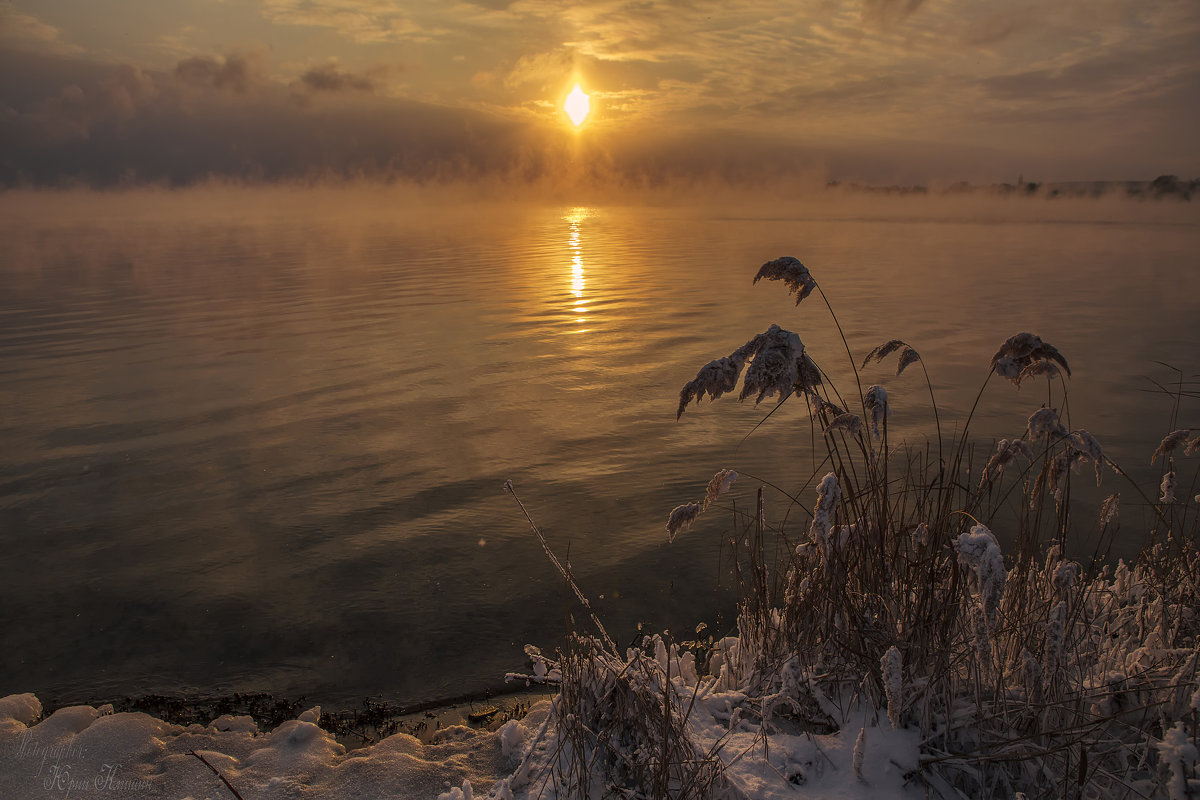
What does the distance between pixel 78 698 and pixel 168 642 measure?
63 cm

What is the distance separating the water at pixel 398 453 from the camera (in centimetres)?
508

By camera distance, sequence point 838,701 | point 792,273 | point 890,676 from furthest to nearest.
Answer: point 838,701 → point 792,273 → point 890,676

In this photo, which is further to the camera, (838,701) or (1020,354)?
(838,701)

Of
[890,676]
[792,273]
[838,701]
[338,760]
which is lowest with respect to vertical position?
[338,760]

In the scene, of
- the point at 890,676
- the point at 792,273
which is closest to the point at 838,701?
the point at 890,676

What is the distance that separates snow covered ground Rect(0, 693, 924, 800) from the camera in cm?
302

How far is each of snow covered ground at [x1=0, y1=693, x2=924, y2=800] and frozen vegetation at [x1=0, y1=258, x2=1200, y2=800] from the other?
0.4 inches

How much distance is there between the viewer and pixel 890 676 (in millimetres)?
2764

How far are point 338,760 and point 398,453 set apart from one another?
16.6 ft

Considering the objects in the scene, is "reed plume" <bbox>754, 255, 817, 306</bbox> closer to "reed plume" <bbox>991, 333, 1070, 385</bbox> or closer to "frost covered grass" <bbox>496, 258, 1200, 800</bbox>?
"frost covered grass" <bbox>496, 258, 1200, 800</bbox>

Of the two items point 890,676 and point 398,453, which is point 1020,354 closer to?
point 890,676

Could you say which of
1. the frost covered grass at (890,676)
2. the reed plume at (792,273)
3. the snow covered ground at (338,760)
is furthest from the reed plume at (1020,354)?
the snow covered ground at (338,760)

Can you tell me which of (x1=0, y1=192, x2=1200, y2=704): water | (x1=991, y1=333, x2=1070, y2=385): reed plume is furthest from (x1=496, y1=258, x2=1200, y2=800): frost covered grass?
(x1=0, y1=192, x2=1200, y2=704): water

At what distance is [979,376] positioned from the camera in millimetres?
11359
